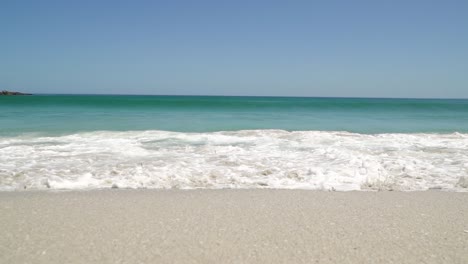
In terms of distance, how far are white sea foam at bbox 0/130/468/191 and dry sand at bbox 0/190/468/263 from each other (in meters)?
0.84

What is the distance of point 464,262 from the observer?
3.12m

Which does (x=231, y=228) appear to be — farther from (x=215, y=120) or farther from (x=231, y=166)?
(x=215, y=120)

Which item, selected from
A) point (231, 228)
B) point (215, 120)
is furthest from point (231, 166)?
point (215, 120)

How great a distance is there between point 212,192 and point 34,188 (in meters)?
3.29

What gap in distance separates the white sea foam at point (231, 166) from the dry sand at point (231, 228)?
2.75 ft

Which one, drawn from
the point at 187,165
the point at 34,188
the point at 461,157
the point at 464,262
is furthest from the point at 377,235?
the point at 461,157

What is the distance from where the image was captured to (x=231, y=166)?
790cm

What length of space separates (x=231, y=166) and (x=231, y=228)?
13.3ft

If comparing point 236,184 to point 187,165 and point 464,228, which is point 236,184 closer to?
point 187,165

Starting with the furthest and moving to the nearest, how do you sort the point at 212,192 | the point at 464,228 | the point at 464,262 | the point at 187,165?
the point at 187,165
the point at 212,192
the point at 464,228
the point at 464,262

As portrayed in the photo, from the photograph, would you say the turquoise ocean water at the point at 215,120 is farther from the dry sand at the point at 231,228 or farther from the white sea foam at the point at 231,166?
the dry sand at the point at 231,228

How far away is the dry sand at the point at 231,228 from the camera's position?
3193 millimetres

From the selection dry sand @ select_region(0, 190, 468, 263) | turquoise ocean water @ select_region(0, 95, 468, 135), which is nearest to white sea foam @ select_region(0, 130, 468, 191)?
dry sand @ select_region(0, 190, 468, 263)

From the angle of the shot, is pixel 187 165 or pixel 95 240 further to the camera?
pixel 187 165
